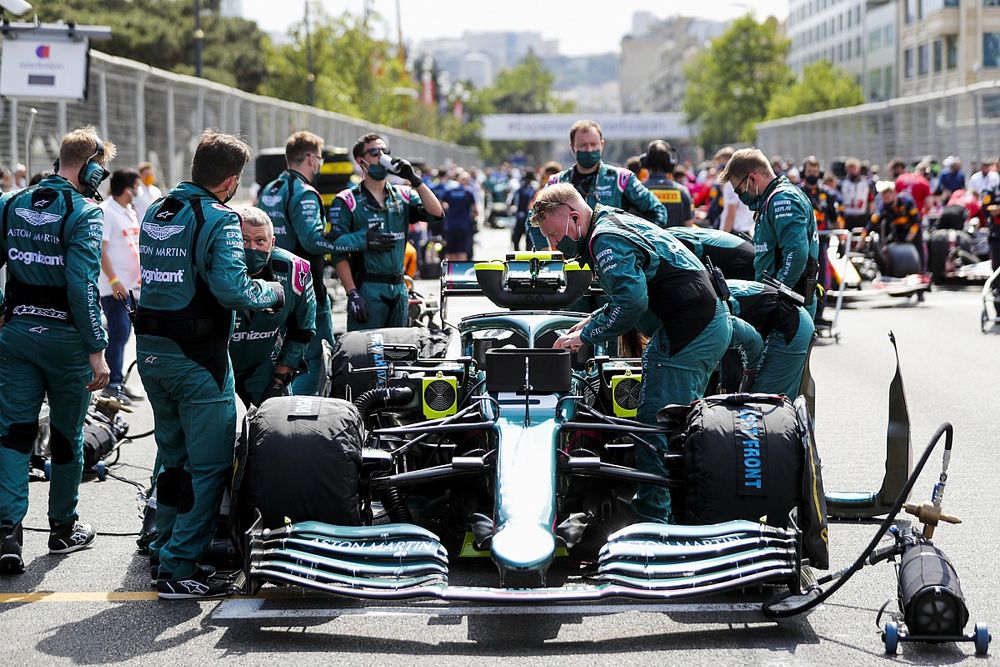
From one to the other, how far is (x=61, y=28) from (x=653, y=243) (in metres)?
7.86

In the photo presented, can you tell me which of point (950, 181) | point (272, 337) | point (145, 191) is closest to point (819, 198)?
point (950, 181)

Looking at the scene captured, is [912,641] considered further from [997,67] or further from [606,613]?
[997,67]

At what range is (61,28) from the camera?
1202 cm

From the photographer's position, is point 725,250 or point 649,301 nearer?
point 649,301

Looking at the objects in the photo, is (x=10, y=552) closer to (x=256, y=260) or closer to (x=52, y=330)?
(x=52, y=330)

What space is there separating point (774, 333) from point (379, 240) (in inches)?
123

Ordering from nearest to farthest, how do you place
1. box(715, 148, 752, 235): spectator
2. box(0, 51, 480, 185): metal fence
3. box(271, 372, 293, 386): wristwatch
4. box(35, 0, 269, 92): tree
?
box(271, 372, 293, 386): wristwatch, box(0, 51, 480, 185): metal fence, box(715, 148, 752, 235): spectator, box(35, 0, 269, 92): tree

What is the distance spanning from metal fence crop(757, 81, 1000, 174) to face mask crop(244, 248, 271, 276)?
21653 mm

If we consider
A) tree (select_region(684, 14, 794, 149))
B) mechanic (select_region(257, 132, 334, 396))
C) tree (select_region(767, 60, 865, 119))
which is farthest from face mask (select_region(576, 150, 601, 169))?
tree (select_region(684, 14, 794, 149))

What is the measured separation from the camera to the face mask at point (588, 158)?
393 inches

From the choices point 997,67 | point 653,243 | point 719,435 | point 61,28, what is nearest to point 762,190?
point 653,243

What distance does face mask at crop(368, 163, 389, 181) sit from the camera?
938 centimetres

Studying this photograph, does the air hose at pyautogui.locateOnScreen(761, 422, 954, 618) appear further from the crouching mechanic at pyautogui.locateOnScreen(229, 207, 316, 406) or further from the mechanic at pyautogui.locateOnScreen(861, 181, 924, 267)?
the mechanic at pyautogui.locateOnScreen(861, 181, 924, 267)

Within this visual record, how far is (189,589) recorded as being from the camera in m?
5.78
